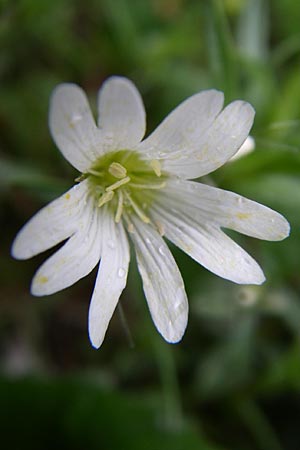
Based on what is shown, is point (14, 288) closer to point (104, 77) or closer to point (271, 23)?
point (104, 77)

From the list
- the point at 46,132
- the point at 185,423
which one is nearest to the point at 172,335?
the point at 185,423

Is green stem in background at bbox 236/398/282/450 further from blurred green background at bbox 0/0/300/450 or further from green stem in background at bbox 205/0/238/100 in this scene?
green stem in background at bbox 205/0/238/100

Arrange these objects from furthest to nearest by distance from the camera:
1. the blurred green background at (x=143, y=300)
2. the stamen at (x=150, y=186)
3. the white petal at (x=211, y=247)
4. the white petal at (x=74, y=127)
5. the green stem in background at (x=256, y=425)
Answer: the green stem in background at (x=256, y=425) < the blurred green background at (x=143, y=300) < the stamen at (x=150, y=186) < the white petal at (x=211, y=247) < the white petal at (x=74, y=127)

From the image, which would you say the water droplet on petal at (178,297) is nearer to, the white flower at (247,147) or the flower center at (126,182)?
the flower center at (126,182)

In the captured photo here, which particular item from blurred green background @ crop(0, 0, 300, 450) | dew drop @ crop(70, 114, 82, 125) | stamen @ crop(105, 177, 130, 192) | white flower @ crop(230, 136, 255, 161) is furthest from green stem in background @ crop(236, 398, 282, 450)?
dew drop @ crop(70, 114, 82, 125)

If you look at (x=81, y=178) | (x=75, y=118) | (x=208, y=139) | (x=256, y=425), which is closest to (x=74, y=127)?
(x=75, y=118)

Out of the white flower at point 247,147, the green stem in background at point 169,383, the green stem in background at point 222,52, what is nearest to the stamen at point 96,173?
the white flower at point 247,147

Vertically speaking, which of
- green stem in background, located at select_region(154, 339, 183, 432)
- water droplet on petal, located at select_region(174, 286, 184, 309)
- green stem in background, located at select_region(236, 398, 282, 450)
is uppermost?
water droplet on petal, located at select_region(174, 286, 184, 309)
